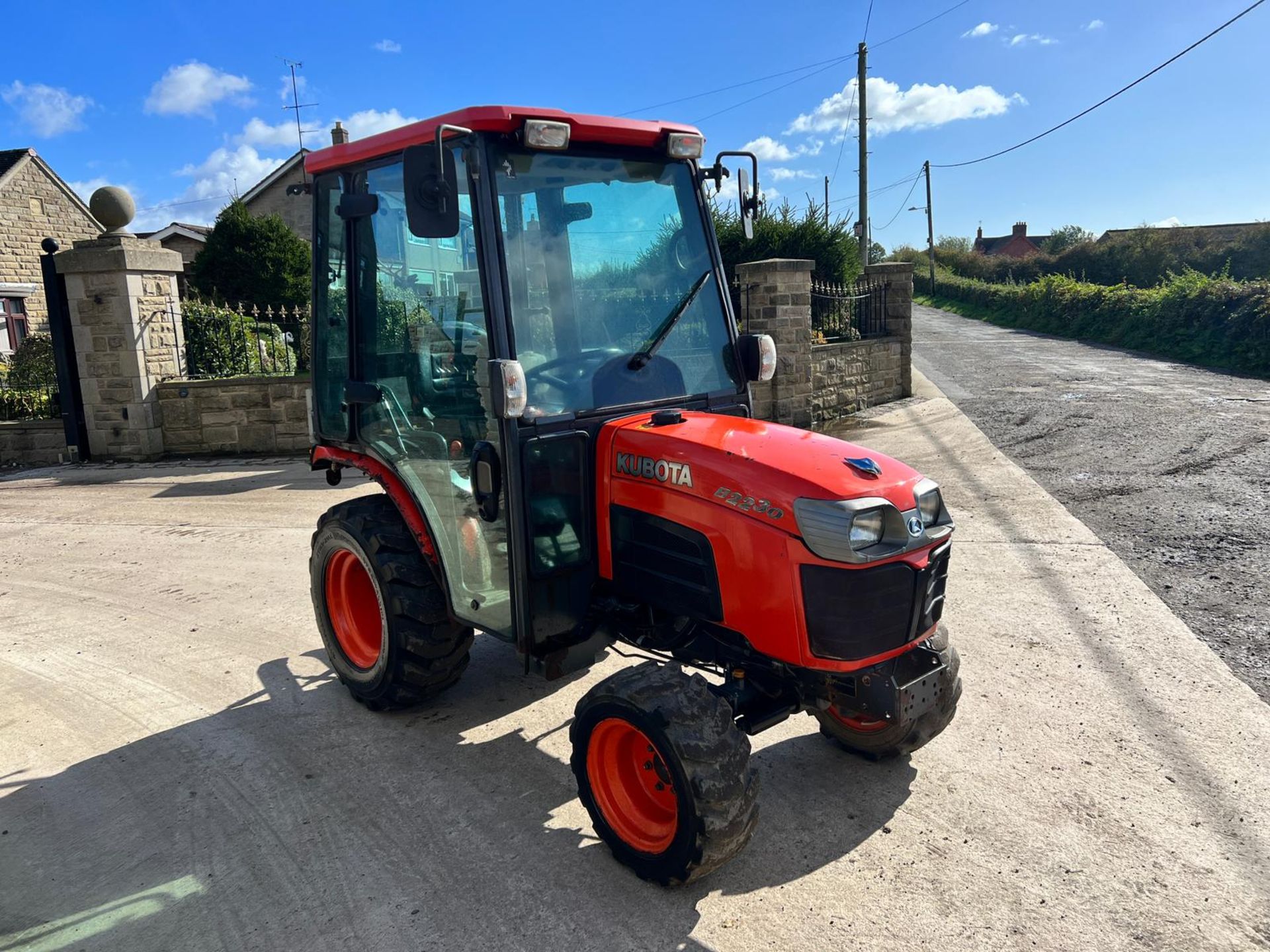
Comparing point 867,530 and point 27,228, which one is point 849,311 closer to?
point 867,530

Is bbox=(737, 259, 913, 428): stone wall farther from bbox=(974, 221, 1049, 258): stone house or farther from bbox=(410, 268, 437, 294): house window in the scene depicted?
bbox=(974, 221, 1049, 258): stone house

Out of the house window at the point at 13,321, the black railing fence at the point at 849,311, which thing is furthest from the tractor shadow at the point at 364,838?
the house window at the point at 13,321

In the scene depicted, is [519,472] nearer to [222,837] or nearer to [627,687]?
[627,687]

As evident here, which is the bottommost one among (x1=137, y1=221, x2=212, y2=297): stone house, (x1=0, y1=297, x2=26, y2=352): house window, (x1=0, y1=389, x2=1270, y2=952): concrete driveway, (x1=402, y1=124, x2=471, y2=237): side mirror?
(x1=0, y1=389, x2=1270, y2=952): concrete driveway

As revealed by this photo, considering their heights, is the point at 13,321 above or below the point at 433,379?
above

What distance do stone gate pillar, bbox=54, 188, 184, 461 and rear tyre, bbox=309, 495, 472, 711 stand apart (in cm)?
795

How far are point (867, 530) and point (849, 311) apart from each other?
11.0 m

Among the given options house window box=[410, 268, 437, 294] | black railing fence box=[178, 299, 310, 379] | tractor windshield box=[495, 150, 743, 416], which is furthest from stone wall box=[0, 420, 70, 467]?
tractor windshield box=[495, 150, 743, 416]

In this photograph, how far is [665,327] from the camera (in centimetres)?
359

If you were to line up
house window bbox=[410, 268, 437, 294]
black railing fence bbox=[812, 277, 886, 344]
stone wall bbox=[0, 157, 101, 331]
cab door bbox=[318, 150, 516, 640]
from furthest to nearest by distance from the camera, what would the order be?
stone wall bbox=[0, 157, 101, 331] → black railing fence bbox=[812, 277, 886, 344] → house window bbox=[410, 268, 437, 294] → cab door bbox=[318, 150, 516, 640]

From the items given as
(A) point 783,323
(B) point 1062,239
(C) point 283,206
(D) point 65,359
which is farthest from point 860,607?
(B) point 1062,239

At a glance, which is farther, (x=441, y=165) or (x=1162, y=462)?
(x=1162, y=462)

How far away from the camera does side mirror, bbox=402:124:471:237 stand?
2988mm

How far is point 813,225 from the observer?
14.5 m
